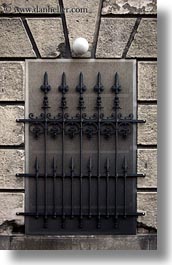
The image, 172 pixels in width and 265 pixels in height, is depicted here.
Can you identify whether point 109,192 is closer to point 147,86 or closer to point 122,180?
point 122,180

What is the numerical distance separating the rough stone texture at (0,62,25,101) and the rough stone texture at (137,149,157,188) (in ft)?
4.92

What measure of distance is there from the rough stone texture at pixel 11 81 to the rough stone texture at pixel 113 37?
904 millimetres

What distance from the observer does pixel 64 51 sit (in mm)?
4965

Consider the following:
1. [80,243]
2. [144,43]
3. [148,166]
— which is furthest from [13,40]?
[80,243]

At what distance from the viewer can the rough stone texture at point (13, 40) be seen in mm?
4945

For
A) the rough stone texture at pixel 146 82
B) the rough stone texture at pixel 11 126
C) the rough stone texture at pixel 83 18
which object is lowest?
the rough stone texture at pixel 11 126

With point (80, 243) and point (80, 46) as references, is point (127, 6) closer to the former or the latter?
point (80, 46)

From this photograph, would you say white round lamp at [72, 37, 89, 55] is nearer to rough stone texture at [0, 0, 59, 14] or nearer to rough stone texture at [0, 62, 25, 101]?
rough stone texture at [0, 0, 59, 14]

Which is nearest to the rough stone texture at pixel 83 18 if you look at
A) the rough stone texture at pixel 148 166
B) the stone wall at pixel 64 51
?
the stone wall at pixel 64 51

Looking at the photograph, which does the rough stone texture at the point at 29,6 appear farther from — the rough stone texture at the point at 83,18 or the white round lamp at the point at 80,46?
the white round lamp at the point at 80,46

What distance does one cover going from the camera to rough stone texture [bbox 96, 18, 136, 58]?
495 cm

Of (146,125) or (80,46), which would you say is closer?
(80,46)

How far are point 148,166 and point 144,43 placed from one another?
138 cm

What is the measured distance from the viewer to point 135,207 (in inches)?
197
